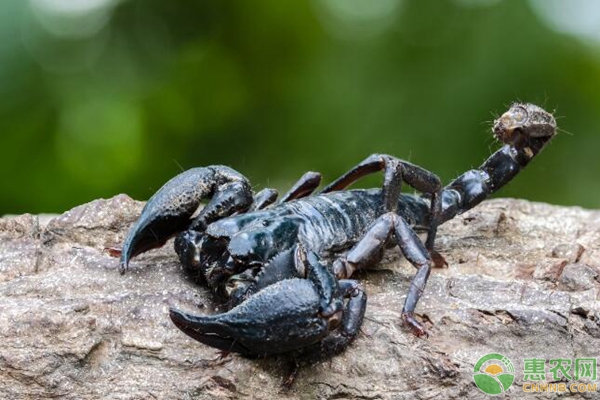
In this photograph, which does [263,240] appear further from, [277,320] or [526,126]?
[526,126]

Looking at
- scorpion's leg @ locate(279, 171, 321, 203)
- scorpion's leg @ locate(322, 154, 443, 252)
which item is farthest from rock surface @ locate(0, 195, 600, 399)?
scorpion's leg @ locate(279, 171, 321, 203)

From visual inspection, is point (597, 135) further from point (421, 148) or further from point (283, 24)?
point (283, 24)

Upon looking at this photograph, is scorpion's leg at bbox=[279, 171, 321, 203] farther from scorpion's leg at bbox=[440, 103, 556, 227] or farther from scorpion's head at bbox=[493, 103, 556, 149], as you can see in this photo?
scorpion's head at bbox=[493, 103, 556, 149]

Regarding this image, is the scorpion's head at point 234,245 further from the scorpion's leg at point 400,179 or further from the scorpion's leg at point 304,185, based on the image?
the scorpion's leg at point 304,185

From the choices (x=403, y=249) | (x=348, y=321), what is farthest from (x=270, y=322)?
(x=403, y=249)

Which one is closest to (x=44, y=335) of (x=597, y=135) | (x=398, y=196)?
(x=398, y=196)

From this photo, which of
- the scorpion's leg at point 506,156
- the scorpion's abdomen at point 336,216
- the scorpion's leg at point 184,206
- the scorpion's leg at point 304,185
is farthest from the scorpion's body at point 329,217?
the scorpion's leg at point 304,185
